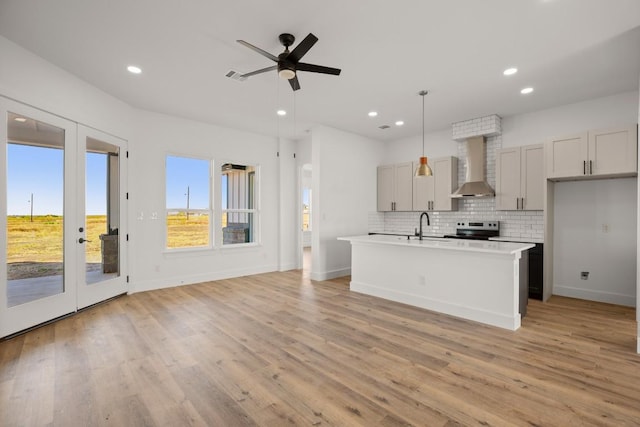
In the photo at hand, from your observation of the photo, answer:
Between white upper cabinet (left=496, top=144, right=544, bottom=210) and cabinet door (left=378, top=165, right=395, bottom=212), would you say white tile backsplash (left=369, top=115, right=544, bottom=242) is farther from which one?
cabinet door (left=378, top=165, right=395, bottom=212)

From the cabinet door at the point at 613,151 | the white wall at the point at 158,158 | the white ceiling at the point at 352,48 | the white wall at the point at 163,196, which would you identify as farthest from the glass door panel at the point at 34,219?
the cabinet door at the point at 613,151

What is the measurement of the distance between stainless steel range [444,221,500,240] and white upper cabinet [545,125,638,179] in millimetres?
1272

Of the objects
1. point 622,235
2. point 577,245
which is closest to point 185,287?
point 577,245

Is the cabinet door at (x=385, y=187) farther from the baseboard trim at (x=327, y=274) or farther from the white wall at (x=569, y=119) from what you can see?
the white wall at (x=569, y=119)

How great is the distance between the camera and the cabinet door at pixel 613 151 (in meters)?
3.98

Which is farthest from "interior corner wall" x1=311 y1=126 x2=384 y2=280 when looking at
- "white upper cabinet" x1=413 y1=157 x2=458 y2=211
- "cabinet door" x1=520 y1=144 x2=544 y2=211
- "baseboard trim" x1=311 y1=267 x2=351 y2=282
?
"cabinet door" x1=520 y1=144 x2=544 y2=211

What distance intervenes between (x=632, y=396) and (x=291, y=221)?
5874 millimetres

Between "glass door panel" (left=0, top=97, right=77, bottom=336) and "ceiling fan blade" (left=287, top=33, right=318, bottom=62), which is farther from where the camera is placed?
"glass door panel" (left=0, top=97, right=77, bottom=336)

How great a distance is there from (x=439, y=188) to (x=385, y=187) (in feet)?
4.17

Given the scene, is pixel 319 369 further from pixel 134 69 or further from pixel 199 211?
pixel 199 211

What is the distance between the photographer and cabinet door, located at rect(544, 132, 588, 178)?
4.34m

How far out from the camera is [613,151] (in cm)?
412

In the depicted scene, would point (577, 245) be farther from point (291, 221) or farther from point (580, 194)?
point (291, 221)

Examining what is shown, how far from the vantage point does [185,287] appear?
5422 millimetres
